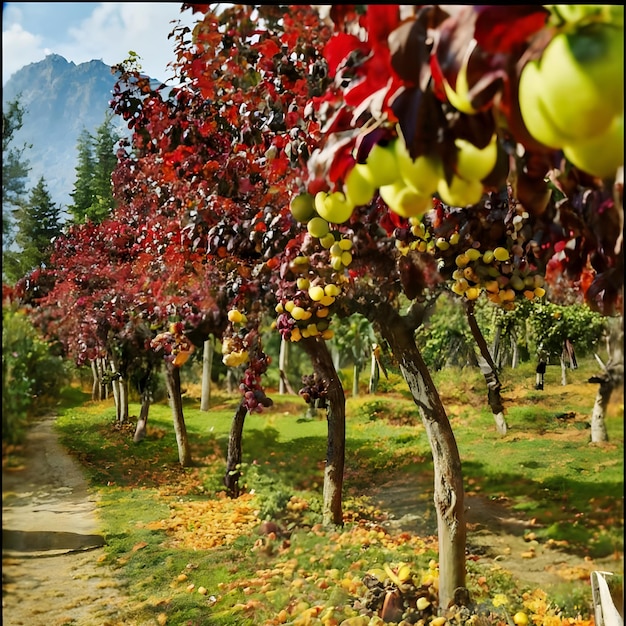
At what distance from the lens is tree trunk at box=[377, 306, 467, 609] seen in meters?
1.45

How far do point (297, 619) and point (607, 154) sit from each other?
1.23 meters

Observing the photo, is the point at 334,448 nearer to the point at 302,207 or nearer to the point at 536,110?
the point at 302,207

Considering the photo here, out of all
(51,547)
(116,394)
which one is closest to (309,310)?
(116,394)

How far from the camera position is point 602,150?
455 millimetres

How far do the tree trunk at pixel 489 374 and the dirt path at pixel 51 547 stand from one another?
92 cm

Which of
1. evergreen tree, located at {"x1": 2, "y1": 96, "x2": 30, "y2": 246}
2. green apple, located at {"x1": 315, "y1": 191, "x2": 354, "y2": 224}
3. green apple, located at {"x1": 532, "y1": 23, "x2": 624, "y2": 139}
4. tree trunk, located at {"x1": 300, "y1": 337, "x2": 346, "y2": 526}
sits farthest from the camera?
tree trunk, located at {"x1": 300, "y1": 337, "x2": 346, "y2": 526}

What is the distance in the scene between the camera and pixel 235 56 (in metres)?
1.25

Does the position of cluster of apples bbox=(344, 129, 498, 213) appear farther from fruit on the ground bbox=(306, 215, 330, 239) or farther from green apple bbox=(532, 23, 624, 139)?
fruit on the ground bbox=(306, 215, 330, 239)

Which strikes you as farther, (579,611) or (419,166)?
(579,611)

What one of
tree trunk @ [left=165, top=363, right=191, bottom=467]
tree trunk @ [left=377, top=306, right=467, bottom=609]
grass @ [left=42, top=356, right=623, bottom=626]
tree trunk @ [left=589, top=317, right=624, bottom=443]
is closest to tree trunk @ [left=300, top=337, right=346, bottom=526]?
grass @ [left=42, top=356, right=623, bottom=626]

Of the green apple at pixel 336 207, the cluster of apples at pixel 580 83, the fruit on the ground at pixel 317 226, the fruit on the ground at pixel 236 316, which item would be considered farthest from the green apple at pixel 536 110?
the fruit on the ground at pixel 236 316

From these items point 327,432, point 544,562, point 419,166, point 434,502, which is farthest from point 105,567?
point 419,166

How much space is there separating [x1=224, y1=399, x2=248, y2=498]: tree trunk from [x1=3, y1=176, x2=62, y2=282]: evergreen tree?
1.73ft

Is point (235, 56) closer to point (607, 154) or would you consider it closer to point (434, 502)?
point (607, 154)
